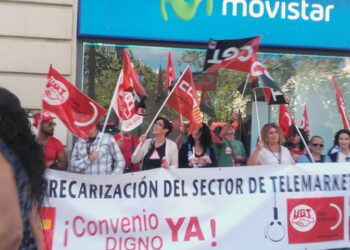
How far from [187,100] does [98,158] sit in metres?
1.35

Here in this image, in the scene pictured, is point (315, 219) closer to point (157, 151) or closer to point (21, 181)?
point (157, 151)

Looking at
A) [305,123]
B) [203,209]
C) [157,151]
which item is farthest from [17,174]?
[305,123]

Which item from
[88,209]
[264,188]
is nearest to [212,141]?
[264,188]

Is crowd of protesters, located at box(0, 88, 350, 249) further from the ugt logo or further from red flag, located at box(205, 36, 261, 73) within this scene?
the ugt logo

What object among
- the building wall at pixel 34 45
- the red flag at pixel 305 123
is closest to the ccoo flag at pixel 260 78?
the red flag at pixel 305 123

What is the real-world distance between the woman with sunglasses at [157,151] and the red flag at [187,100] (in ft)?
0.98

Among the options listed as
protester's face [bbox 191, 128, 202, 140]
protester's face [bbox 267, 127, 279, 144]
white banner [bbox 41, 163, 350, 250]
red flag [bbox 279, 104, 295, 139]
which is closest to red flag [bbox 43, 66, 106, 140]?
white banner [bbox 41, 163, 350, 250]

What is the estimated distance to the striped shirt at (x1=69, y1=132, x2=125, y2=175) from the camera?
579 centimetres

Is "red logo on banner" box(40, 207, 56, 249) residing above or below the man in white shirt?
below

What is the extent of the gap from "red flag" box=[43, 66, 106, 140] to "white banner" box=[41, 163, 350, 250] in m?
0.67

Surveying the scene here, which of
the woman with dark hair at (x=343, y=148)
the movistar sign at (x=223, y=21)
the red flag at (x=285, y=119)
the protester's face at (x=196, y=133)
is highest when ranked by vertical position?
the movistar sign at (x=223, y=21)

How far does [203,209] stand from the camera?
5258 millimetres

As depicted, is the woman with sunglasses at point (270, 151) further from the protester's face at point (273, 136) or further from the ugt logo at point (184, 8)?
the ugt logo at point (184, 8)

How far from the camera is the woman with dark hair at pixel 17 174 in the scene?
6.61ft
